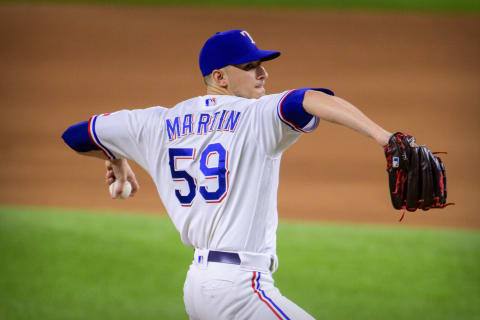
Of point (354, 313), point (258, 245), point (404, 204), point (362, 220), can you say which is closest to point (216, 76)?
point (258, 245)

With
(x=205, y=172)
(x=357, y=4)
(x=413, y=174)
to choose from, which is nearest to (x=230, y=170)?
(x=205, y=172)

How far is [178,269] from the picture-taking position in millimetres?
7438

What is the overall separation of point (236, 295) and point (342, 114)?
925 mm

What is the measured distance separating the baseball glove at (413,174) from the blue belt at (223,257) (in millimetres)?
767

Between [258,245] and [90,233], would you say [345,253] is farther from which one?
[258,245]

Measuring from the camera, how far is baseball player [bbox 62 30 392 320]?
288 centimetres

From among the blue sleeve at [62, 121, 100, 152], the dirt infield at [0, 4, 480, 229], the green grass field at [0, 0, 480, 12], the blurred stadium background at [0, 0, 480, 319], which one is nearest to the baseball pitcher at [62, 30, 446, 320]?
the blue sleeve at [62, 121, 100, 152]

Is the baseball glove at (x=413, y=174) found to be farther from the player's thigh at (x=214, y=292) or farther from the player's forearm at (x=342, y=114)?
the player's thigh at (x=214, y=292)

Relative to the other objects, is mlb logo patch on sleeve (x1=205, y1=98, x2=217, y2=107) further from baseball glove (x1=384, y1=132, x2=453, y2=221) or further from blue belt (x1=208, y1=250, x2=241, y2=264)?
baseball glove (x1=384, y1=132, x2=453, y2=221)

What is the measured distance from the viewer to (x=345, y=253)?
7879mm

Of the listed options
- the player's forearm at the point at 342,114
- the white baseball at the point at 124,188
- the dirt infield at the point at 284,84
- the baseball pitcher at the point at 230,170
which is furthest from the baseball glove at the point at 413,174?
the dirt infield at the point at 284,84

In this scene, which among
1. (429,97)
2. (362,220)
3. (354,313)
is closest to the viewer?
(354,313)

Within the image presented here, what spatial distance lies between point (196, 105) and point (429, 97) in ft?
35.8

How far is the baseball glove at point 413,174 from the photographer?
244 centimetres
